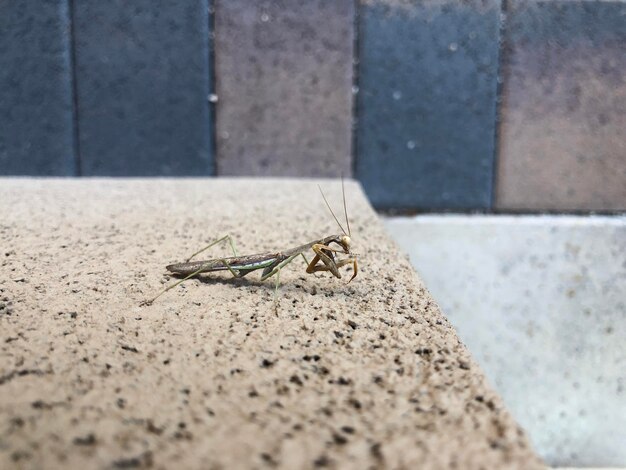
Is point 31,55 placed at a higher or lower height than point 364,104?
higher

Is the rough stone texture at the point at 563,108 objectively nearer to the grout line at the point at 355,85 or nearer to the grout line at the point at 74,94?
the grout line at the point at 355,85

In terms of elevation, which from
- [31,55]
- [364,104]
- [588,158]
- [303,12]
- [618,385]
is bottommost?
[618,385]

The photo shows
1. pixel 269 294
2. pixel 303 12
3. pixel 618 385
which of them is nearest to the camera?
pixel 269 294

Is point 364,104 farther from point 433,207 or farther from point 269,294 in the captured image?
point 269,294

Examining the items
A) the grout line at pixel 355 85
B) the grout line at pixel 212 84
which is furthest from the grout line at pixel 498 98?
the grout line at pixel 212 84

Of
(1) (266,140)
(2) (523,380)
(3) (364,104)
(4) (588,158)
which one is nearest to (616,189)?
(4) (588,158)

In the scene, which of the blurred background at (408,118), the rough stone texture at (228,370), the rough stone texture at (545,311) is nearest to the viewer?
the rough stone texture at (228,370)

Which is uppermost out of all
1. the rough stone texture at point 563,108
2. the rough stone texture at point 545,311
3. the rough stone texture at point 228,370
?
the rough stone texture at point 563,108

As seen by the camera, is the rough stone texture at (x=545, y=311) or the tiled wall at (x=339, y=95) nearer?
the rough stone texture at (x=545, y=311)
